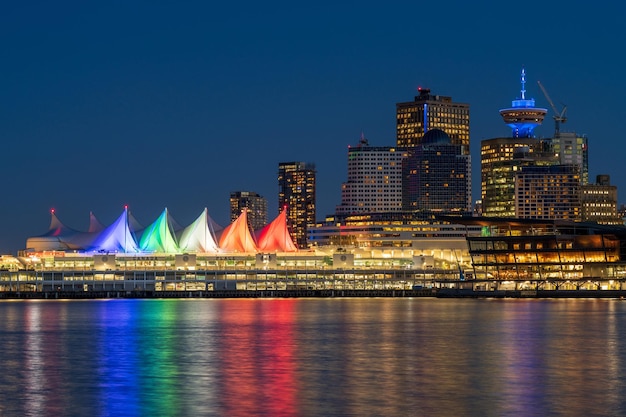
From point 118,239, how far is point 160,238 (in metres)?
6.23

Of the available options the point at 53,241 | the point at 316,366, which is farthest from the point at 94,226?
the point at 316,366

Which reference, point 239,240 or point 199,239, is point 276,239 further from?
point 199,239

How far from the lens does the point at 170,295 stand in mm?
173125

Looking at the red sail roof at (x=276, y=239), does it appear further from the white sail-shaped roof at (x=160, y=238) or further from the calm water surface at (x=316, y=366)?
the calm water surface at (x=316, y=366)

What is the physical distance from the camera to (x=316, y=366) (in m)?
63.2

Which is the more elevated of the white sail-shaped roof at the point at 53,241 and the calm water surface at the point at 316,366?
the white sail-shaped roof at the point at 53,241

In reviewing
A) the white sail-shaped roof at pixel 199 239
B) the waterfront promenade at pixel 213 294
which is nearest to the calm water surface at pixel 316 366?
the waterfront promenade at pixel 213 294

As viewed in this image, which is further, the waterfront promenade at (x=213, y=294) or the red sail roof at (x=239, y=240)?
the red sail roof at (x=239, y=240)

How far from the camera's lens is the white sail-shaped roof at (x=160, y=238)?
180 meters

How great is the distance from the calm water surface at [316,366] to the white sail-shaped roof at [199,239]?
73250 mm

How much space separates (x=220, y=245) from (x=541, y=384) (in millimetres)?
128757

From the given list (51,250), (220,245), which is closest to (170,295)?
(220,245)

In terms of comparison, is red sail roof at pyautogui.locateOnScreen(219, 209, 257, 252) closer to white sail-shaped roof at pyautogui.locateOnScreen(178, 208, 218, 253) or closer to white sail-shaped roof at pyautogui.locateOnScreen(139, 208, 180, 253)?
white sail-shaped roof at pyautogui.locateOnScreen(178, 208, 218, 253)

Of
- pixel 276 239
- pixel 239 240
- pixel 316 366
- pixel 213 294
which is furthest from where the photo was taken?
pixel 276 239
